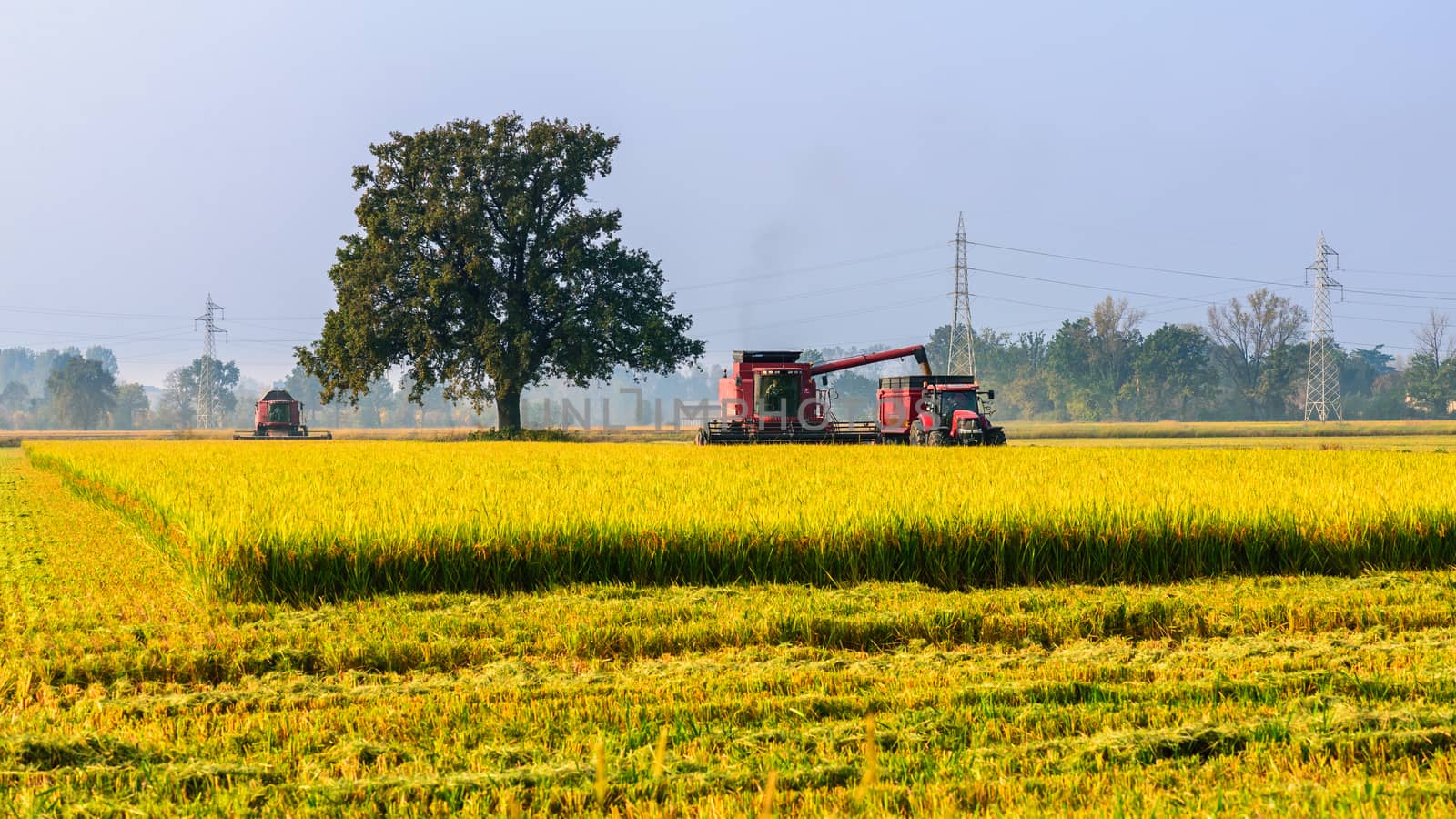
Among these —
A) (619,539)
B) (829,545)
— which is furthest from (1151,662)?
(619,539)

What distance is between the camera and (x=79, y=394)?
135125mm

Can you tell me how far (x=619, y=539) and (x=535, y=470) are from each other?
8195 mm

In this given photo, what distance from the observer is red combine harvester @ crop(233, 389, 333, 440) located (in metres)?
57.2

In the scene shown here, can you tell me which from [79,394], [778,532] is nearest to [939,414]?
[778,532]

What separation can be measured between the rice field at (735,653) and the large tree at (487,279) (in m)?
31.2

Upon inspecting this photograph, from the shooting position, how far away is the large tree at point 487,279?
4438cm

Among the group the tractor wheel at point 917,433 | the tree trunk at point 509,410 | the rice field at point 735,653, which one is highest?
the tree trunk at point 509,410

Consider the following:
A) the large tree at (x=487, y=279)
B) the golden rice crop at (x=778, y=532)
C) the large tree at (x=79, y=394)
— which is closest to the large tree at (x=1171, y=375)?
the large tree at (x=487, y=279)

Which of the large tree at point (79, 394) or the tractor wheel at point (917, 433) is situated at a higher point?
the large tree at point (79, 394)

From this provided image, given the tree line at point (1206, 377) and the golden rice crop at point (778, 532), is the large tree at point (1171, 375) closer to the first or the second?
the tree line at point (1206, 377)

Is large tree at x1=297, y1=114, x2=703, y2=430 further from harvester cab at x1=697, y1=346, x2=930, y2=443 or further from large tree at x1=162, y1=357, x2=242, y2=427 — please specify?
large tree at x1=162, y1=357, x2=242, y2=427

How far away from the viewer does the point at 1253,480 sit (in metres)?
14.0

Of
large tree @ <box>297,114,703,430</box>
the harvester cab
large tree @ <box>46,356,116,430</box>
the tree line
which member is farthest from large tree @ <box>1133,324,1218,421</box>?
large tree @ <box>46,356,116,430</box>

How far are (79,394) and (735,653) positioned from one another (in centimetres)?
15256
